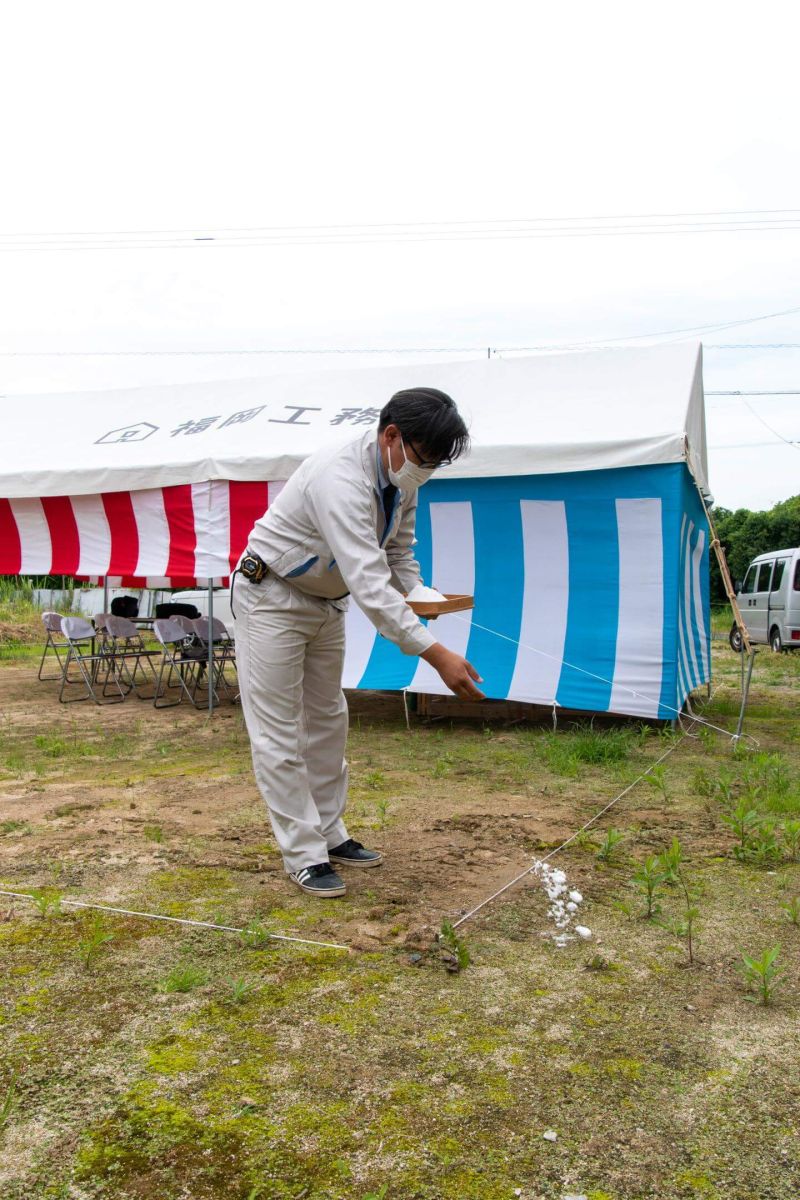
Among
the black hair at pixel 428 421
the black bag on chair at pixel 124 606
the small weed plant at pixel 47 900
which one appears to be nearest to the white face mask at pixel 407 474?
the black hair at pixel 428 421

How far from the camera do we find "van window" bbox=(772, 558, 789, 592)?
40.1 ft

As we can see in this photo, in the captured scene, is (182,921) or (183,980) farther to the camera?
(182,921)

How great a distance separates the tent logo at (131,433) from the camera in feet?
24.5

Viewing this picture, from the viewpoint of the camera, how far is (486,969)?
2.39m

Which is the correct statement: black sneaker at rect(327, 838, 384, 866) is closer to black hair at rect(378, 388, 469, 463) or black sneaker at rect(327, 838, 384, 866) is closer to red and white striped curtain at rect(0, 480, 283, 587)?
black hair at rect(378, 388, 469, 463)

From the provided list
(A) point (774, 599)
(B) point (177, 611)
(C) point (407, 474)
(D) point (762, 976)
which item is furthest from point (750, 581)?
(D) point (762, 976)

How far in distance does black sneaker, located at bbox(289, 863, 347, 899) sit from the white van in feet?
29.1

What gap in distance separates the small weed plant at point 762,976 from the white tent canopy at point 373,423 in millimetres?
3611

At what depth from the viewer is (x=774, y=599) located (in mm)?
12453

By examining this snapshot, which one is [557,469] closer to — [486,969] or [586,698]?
[586,698]

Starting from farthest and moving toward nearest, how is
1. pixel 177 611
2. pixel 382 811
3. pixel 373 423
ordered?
pixel 177 611 < pixel 373 423 < pixel 382 811

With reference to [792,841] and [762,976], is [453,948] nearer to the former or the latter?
[762,976]

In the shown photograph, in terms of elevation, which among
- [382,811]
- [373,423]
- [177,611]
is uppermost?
[373,423]

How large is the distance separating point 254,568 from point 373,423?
3.67 metres
